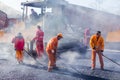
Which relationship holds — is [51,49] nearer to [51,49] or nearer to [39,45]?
[51,49]

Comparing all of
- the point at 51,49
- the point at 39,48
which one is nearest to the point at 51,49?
the point at 51,49

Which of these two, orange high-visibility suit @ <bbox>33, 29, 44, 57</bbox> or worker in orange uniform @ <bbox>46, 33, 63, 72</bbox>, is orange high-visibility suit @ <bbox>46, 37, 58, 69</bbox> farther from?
orange high-visibility suit @ <bbox>33, 29, 44, 57</bbox>

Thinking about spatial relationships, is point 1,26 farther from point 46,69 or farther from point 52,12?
point 46,69

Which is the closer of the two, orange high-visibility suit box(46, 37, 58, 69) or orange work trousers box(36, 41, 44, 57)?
orange high-visibility suit box(46, 37, 58, 69)

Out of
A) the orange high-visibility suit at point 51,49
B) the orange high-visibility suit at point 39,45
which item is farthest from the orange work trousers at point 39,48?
the orange high-visibility suit at point 51,49

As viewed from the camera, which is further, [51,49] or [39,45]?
[39,45]

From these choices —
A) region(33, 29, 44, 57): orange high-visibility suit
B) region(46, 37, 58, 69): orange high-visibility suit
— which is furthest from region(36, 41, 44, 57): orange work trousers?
region(46, 37, 58, 69): orange high-visibility suit

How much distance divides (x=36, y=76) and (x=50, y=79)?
2.13ft

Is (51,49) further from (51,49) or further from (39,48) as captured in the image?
(39,48)

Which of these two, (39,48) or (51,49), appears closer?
(51,49)

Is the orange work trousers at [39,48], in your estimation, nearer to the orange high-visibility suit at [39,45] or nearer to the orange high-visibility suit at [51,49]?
the orange high-visibility suit at [39,45]

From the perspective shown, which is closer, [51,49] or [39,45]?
[51,49]

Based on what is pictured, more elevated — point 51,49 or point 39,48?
point 51,49

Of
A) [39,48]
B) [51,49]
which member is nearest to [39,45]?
[39,48]
